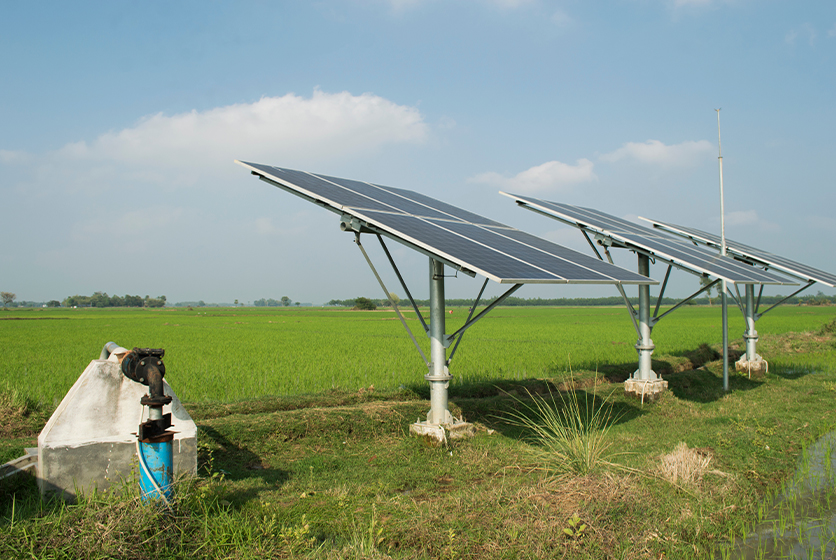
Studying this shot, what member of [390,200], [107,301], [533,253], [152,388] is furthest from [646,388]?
[107,301]

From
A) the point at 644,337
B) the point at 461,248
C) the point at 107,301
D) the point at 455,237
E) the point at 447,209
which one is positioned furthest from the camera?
the point at 107,301

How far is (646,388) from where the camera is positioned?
12625 mm

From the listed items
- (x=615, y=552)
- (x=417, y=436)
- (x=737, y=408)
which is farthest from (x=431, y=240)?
(x=737, y=408)

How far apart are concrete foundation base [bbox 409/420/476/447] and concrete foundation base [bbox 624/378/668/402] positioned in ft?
18.3

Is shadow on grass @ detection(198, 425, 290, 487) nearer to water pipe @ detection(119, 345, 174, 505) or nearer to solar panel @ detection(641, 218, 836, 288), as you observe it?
water pipe @ detection(119, 345, 174, 505)

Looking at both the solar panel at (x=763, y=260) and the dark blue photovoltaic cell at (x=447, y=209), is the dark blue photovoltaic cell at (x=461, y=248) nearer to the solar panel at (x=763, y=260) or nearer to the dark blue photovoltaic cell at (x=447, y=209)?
the dark blue photovoltaic cell at (x=447, y=209)

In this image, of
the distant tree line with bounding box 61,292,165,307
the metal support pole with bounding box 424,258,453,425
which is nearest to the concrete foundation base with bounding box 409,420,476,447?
the metal support pole with bounding box 424,258,453,425

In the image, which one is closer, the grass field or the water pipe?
the water pipe

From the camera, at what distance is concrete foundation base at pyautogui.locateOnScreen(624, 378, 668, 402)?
12.6 meters

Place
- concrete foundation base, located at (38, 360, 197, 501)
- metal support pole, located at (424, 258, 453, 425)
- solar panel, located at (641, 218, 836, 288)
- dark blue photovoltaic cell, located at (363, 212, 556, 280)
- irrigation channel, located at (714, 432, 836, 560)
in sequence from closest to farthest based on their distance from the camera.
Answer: irrigation channel, located at (714, 432, 836, 560) → concrete foundation base, located at (38, 360, 197, 501) → dark blue photovoltaic cell, located at (363, 212, 556, 280) → metal support pole, located at (424, 258, 453, 425) → solar panel, located at (641, 218, 836, 288)

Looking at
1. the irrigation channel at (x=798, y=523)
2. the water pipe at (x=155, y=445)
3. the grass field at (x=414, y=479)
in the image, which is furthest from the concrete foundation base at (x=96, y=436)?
the irrigation channel at (x=798, y=523)

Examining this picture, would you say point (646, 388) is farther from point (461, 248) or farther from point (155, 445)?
point (155, 445)

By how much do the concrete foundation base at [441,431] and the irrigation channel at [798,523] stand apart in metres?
4.07

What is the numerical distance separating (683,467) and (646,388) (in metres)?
6.48
